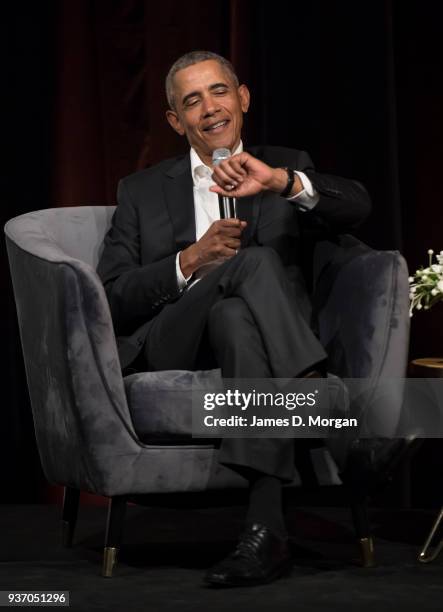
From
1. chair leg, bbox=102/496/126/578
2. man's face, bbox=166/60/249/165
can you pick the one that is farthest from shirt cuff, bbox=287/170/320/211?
chair leg, bbox=102/496/126/578

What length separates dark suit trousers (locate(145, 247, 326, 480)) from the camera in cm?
196

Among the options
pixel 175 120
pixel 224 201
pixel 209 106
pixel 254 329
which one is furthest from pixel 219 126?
pixel 254 329

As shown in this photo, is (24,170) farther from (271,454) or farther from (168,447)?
(271,454)

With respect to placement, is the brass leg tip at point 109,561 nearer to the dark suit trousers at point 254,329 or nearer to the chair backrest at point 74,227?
the dark suit trousers at point 254,329

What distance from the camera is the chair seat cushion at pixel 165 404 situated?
6.89 ft

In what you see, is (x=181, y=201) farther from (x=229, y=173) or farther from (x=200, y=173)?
(x=229, y=173)

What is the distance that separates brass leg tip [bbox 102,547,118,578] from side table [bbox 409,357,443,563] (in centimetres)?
62

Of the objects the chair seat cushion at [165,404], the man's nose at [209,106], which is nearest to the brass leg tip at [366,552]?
the chair seat cushion at [165,404]

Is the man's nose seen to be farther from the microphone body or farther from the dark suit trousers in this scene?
the dark suit trousers

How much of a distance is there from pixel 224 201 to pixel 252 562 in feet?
2.56

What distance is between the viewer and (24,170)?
10.2 feet

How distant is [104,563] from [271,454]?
0.41 metres

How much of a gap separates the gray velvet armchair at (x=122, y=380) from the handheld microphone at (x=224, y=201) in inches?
10.7

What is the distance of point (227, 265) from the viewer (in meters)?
2.14
